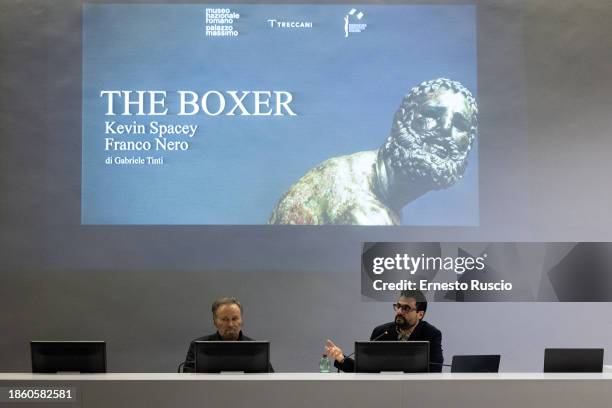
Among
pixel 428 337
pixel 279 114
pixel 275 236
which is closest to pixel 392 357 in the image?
pixel 428 337

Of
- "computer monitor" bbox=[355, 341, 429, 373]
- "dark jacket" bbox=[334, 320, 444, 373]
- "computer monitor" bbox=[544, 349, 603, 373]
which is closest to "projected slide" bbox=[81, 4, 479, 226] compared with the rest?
"dark jacket" bbox=[334, 320, 444, 373]

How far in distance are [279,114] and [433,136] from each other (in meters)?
1.10

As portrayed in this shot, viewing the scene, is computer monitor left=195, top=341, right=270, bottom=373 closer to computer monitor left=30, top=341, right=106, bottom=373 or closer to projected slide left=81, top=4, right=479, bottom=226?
computer monitor left=30, top=341, right=106, bottom=373

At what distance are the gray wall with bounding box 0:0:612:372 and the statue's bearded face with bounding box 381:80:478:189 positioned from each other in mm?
150

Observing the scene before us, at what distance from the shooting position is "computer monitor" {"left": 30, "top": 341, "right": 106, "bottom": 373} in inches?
155

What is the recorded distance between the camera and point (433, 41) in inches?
253

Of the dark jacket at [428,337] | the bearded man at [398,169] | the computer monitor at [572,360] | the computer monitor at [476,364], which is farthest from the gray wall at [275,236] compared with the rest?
the computer monitor at [572,360]

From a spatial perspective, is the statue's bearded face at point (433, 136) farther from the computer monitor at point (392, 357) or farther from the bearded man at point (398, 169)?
the computer monitor at point (392, 357)

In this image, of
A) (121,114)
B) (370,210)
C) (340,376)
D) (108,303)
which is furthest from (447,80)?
(340,376)

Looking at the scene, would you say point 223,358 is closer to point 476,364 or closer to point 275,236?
point 476,364

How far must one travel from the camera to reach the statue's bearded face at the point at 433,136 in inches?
252

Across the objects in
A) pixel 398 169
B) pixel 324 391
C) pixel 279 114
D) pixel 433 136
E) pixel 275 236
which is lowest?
pixel 324 391

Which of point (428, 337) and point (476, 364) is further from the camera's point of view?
point (428, 337)

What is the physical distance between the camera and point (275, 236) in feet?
20.7
